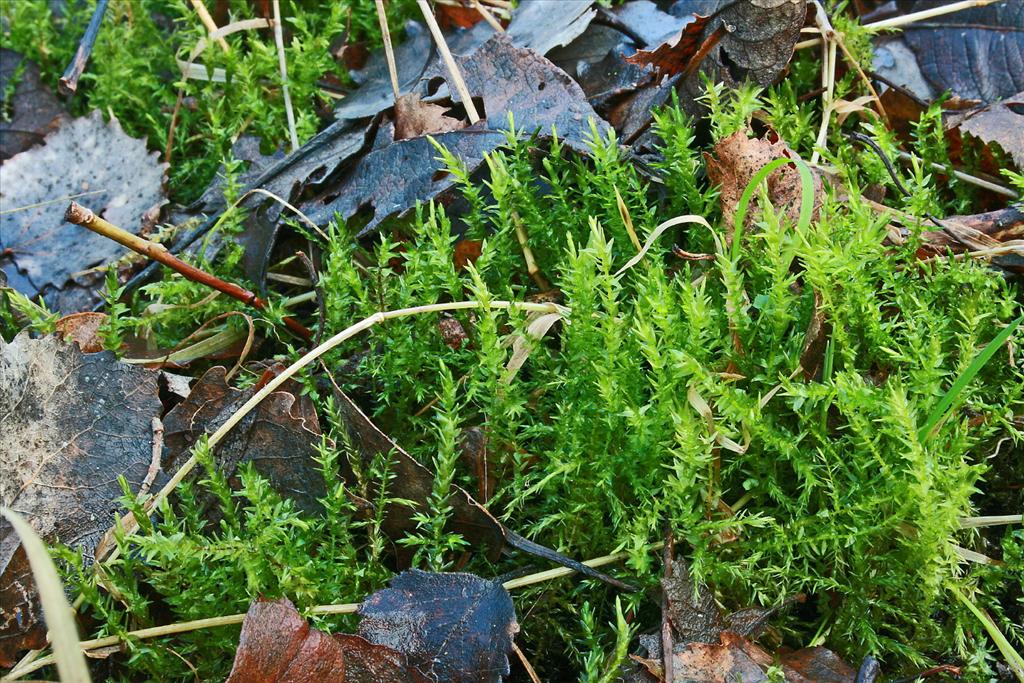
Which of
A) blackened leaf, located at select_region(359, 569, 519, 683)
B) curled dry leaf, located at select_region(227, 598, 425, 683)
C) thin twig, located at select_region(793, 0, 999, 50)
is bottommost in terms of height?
blackened leaf, located at select_region(359, 569, 519, 683)

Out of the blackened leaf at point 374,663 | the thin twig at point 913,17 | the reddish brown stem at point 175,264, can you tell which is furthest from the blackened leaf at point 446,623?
the thin twig at point 913,17

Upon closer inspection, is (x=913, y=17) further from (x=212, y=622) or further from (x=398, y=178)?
(x=212, y=622)

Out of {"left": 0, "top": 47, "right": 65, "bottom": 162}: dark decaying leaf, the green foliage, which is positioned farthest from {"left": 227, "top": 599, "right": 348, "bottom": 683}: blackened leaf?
{"left": 0, "top": 47, "right": 65, "bottom": 162}: dark decaying leaf

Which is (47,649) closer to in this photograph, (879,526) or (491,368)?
(491,368)

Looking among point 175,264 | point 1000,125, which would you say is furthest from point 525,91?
point 1000,125

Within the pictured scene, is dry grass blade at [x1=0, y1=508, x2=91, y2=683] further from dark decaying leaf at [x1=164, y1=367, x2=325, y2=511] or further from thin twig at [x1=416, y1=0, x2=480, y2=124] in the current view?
thin twig at [x1=416, y1=0, x2=480, y2=124]

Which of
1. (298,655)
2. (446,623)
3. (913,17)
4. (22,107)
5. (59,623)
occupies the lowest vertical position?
(446,623)
